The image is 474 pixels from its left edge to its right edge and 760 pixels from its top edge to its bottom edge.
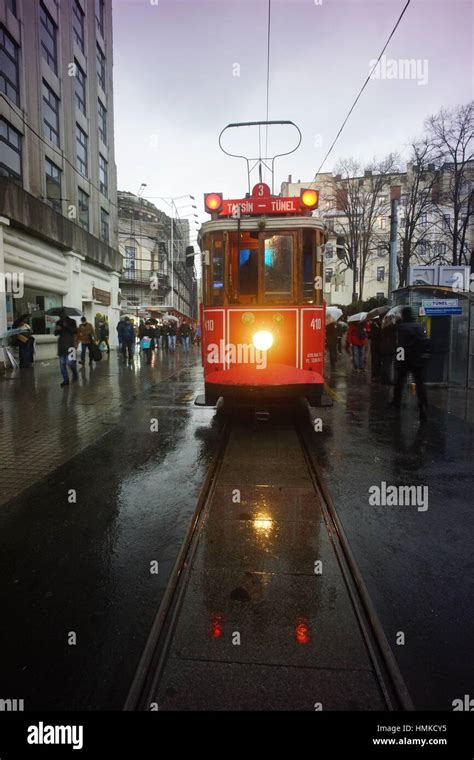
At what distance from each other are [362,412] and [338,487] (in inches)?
179

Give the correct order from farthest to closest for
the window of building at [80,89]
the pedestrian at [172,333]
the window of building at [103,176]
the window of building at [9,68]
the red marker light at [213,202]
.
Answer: the pedestrian at [172,333]
the window of building at [103,176]
the window of building at [80,89]
the window of building at [9,68]
the red marker light at [213,202]

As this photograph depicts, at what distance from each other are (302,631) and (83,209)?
26809 millimetres

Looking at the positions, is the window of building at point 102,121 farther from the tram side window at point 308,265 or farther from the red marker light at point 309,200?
the tram side window at point 308,265

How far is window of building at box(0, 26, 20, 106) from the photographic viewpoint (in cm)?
1645

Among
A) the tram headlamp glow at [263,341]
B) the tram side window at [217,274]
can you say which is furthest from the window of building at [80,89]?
the tram headlamp glow at [263,341]

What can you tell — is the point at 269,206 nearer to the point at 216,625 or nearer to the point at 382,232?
the point at 216,625

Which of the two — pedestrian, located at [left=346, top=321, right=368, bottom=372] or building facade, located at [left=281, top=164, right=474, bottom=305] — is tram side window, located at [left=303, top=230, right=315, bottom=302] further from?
pedestrian, located at [left=346, top=321, right=368, bottom=372]

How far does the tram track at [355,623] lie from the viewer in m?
2.15

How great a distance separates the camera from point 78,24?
24.5 metres

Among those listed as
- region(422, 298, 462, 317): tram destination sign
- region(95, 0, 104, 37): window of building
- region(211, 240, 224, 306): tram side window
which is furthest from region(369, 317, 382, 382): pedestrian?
region(95, 0, 104, 37): window of building

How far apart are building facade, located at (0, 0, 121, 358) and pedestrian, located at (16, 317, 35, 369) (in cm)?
64

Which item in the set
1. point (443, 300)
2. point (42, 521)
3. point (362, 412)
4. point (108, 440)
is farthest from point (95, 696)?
point (443, 300)

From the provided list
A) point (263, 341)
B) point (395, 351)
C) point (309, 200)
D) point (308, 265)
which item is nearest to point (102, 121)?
point (395, 351)

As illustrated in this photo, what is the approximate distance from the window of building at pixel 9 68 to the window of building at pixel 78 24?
28.0 ft
